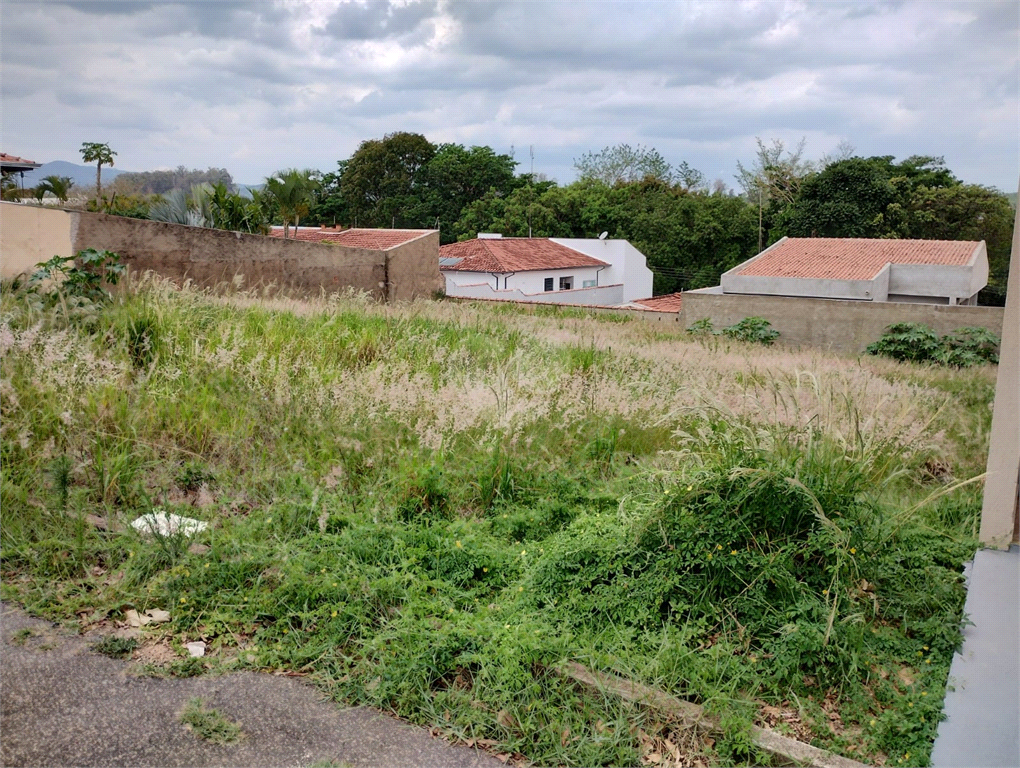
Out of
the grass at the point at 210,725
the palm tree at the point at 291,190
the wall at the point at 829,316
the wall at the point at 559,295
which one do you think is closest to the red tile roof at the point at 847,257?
the wall at the point at 559,295

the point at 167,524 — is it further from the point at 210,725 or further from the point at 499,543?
the point at 499,543

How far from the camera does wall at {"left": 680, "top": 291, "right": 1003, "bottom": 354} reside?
22.0 metres

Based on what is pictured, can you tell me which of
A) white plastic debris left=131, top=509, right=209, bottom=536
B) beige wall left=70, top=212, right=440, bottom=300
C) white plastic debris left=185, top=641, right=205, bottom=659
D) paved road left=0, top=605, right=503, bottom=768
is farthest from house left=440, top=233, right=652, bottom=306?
paved road left=0, top=605, right=503, bottom=768

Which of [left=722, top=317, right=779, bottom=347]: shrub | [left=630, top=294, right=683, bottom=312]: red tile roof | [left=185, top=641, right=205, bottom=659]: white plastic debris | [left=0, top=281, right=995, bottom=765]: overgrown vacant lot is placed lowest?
[left=185, top=641, right=205, bottom=659]: white plastic debris

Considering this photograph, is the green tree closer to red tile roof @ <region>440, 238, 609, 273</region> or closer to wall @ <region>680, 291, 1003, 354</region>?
red tile roof @ <region>440, 238, 609, 273</region>

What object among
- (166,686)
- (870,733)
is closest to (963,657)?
(870,733)

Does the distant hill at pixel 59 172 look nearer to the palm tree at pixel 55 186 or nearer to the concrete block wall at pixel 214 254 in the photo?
the palm tree at pixel 55 186

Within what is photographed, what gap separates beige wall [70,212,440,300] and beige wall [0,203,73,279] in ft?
0.98

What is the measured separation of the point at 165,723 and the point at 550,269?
148 feet

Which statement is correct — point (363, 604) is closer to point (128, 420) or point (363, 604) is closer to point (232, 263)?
point (128, 420)

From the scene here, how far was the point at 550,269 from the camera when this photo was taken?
1861 inches

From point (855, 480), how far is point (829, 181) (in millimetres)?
45304

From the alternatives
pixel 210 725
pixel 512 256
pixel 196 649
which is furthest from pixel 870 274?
pixel 210 725

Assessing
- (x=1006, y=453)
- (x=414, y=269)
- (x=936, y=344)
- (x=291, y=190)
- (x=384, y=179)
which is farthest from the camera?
(x=384, y=179)
